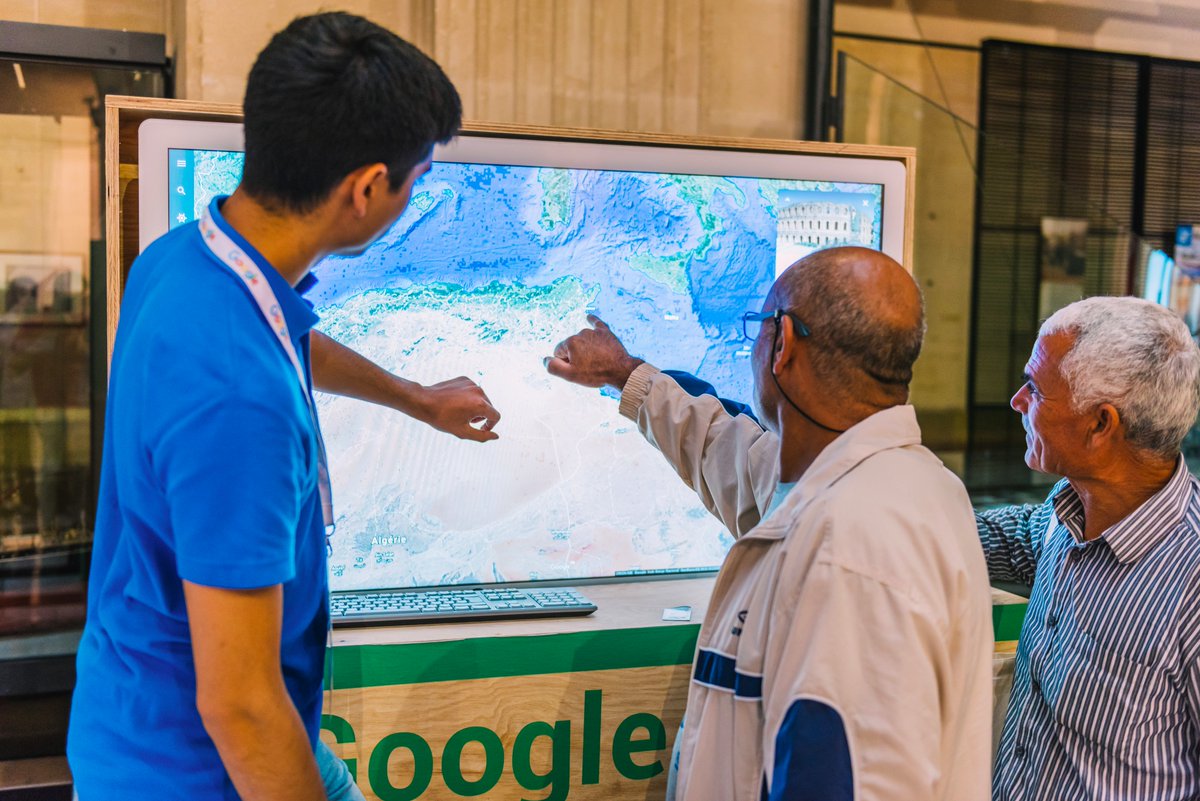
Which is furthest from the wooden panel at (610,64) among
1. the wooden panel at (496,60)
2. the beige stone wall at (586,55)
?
the wooden panel at (496,60)

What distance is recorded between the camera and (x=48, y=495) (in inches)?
134

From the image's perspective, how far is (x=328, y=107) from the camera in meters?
1.10

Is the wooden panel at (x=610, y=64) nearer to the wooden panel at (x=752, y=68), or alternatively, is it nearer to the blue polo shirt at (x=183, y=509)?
the wooden panel at (x=752, y=68)

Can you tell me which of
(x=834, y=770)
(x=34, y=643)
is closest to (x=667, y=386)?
(x=834, y=770)

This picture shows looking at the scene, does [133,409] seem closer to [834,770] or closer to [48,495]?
[834,770]

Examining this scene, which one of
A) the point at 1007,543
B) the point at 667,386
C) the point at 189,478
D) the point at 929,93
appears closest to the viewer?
the point at 189,478

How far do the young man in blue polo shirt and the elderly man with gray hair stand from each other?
1272 millimetres

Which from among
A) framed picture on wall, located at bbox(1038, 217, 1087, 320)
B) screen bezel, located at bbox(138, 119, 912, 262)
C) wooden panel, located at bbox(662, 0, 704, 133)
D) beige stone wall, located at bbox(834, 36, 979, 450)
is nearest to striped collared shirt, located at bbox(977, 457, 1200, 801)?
screen bezel, located at bbox(138, 119, 912, 262)

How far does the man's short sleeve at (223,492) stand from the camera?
1025 millimetres

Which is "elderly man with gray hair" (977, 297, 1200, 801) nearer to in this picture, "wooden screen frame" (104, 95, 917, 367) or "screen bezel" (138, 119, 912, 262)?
"screen bezel" (138, 119, 912, 262)

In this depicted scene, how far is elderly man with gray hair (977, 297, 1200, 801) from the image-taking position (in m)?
1.81

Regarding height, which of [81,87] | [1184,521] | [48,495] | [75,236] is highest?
[81,87]

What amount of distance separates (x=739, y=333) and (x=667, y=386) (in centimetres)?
39

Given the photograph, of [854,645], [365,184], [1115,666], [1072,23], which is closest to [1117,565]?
[1115,666]
